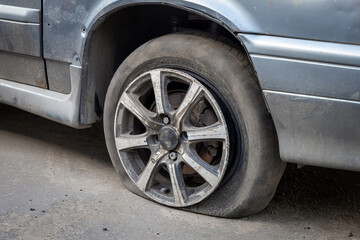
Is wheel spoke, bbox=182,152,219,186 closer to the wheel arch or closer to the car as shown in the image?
the car

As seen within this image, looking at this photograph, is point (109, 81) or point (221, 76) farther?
point (109, 81)

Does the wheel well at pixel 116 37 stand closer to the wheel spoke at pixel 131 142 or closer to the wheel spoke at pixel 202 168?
the wheel spoke at pixel 131 142

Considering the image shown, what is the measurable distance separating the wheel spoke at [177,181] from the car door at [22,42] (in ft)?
3.20

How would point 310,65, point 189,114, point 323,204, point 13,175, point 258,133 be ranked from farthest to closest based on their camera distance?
point 13,175 → point 323,204 → point 189,114 → point 258,133 → point 310,65

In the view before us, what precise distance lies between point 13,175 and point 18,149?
1.46 feet

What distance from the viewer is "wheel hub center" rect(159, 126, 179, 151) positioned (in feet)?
9.91

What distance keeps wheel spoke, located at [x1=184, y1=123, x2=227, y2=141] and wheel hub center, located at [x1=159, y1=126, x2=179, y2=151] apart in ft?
0.22

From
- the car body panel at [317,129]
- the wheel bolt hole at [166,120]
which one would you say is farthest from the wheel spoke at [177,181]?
the car body panel at [317,129]

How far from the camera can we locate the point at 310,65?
2520mm

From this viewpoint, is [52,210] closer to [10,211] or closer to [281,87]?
[10,211]

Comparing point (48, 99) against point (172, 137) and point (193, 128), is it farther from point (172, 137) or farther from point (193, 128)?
point (193, 128)

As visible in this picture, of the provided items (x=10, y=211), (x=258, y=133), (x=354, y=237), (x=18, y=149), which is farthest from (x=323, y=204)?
→ (x=18, y=149)

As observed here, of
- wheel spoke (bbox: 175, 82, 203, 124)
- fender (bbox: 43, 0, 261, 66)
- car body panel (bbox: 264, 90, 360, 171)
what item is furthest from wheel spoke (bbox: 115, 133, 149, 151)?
car body panel (bbox: 264, 90, 360, 171)

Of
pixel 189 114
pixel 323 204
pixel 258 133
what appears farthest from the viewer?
pixel 323 204
